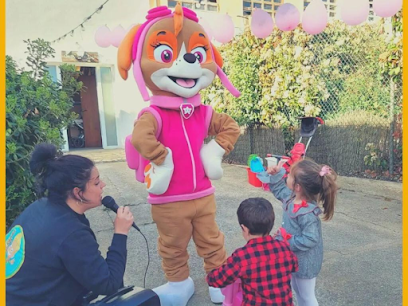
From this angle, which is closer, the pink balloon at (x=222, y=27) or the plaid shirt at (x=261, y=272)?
the plaid shirt at (x=261, y=272)

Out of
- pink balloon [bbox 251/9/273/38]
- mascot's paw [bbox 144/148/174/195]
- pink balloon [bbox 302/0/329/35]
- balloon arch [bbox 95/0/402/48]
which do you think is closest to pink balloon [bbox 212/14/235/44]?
balloon arch [bbox 95/0/402/48]

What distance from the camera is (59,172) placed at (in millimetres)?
1575

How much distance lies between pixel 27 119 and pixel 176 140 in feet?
3.77

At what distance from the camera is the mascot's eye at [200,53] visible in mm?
2350

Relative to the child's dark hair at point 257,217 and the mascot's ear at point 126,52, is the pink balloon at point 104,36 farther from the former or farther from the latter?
the child's dark hair at point 257,217

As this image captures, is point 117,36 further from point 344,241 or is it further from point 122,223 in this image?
point 344,241

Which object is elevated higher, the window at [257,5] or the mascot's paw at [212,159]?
the window at [257,5]

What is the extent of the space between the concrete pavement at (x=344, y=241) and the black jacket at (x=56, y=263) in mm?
1116

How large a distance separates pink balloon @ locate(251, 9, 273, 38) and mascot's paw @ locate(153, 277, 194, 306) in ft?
8.55

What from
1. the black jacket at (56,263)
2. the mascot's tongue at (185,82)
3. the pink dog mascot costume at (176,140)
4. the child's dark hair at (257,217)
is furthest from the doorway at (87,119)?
the child's dark hair at (257,217)

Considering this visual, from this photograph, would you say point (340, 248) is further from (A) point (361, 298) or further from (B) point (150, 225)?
(B) point (150, 225)

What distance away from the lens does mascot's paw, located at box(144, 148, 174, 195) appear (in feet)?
7.14

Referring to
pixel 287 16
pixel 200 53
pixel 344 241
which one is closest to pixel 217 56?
pixel 200 53

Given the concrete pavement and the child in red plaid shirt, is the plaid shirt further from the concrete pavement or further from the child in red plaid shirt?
the concrete pavement
